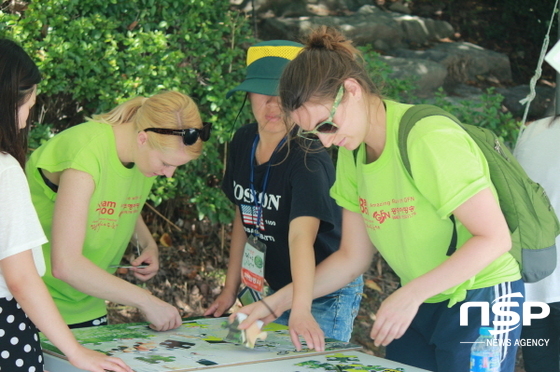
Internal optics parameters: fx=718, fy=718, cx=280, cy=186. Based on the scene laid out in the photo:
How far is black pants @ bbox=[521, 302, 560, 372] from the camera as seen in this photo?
3.15m

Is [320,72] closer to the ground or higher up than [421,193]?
higher up

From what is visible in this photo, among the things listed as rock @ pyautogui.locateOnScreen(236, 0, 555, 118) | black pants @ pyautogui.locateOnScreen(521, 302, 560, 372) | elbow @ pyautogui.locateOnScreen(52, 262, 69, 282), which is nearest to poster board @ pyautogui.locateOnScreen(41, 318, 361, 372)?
elbow @ pyautogui.locateOnScreen(52, 262, 69, 282)

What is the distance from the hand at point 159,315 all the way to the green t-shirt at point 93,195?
355 millimetres

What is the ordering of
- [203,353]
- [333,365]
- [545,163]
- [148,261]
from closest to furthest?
[333,365]
[203,353]
[545,163]
[148,261]

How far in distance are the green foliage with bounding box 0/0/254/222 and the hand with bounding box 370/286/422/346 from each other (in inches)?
121

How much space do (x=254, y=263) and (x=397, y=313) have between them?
3.31 ft

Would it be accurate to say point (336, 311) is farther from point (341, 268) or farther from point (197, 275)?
point (197, 275)

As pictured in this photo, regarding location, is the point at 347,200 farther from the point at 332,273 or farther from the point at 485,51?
the point at 485,51

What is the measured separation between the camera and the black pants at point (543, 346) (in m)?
3.15

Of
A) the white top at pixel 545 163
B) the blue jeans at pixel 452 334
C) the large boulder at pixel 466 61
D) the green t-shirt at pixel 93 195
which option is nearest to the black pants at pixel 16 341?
the green t-shirt at pixel 93 195

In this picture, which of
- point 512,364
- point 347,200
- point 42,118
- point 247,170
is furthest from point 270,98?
point 42,118

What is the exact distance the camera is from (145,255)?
321 centimetres

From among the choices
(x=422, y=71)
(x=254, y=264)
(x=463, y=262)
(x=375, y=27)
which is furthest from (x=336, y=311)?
(x=375, y=27)

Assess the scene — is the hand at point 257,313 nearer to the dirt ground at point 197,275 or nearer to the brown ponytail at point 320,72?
the brown ponytail at point 320,72
